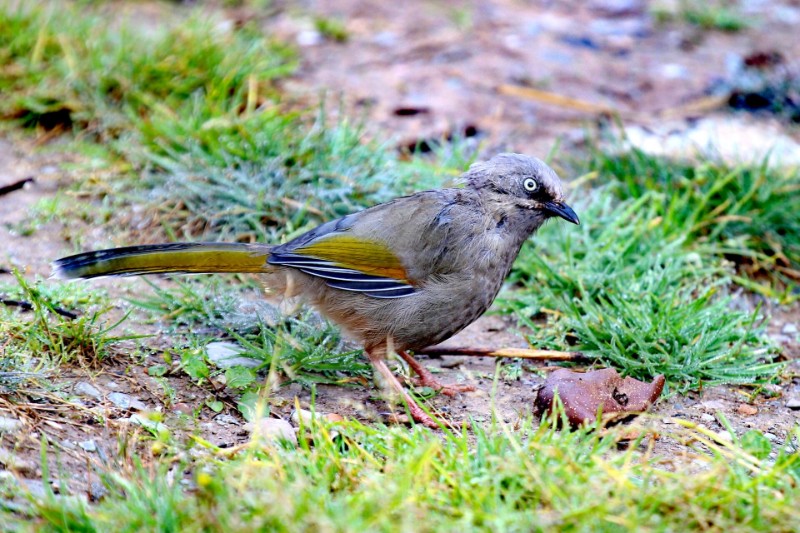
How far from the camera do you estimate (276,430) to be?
3502mm

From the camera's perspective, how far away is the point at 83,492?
3.07 metres

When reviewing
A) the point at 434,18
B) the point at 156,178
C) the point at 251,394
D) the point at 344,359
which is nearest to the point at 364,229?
the point at 344,359

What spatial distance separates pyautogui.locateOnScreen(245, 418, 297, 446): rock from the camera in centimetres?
338

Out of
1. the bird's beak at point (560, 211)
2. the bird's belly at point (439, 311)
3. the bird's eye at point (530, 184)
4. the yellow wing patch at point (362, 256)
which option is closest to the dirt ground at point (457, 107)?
the bird's belly at point (439, 311)

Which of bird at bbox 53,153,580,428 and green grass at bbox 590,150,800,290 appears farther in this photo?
green grass at bbox 590,150,800,290

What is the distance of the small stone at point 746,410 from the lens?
4.20 meters

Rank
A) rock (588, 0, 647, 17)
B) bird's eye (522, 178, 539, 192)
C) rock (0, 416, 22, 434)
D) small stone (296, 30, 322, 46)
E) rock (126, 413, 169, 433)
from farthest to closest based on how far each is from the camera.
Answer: rock (588, 0, 647, 17) < small stone (296, 30, 322, 46) < bird's eye (522, 178, 539, 192) < rock (126, 413, 169, 433) < rock (0, 416, 22, 434)

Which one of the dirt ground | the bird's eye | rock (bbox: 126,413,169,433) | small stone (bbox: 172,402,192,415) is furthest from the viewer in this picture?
the bird's eye

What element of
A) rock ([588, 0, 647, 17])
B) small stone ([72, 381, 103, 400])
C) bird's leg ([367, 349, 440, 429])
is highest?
rock ([588, 0, 647, 17])

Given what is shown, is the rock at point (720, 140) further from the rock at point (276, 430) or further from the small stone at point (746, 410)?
the rock at point (276, 430)

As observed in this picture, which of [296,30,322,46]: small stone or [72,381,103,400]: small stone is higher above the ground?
[296,30,322,46]: small stone

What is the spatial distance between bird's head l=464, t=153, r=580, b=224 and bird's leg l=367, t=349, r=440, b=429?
3.09 ft

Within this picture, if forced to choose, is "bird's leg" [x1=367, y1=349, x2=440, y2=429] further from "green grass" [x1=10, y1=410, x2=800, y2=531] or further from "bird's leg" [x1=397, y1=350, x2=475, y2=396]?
"green grass" [x1=10, y1=410, x2=800, y2=531]

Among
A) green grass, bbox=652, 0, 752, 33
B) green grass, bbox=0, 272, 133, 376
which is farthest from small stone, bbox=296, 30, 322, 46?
green grass, bbox=0, 272, 133, 376
